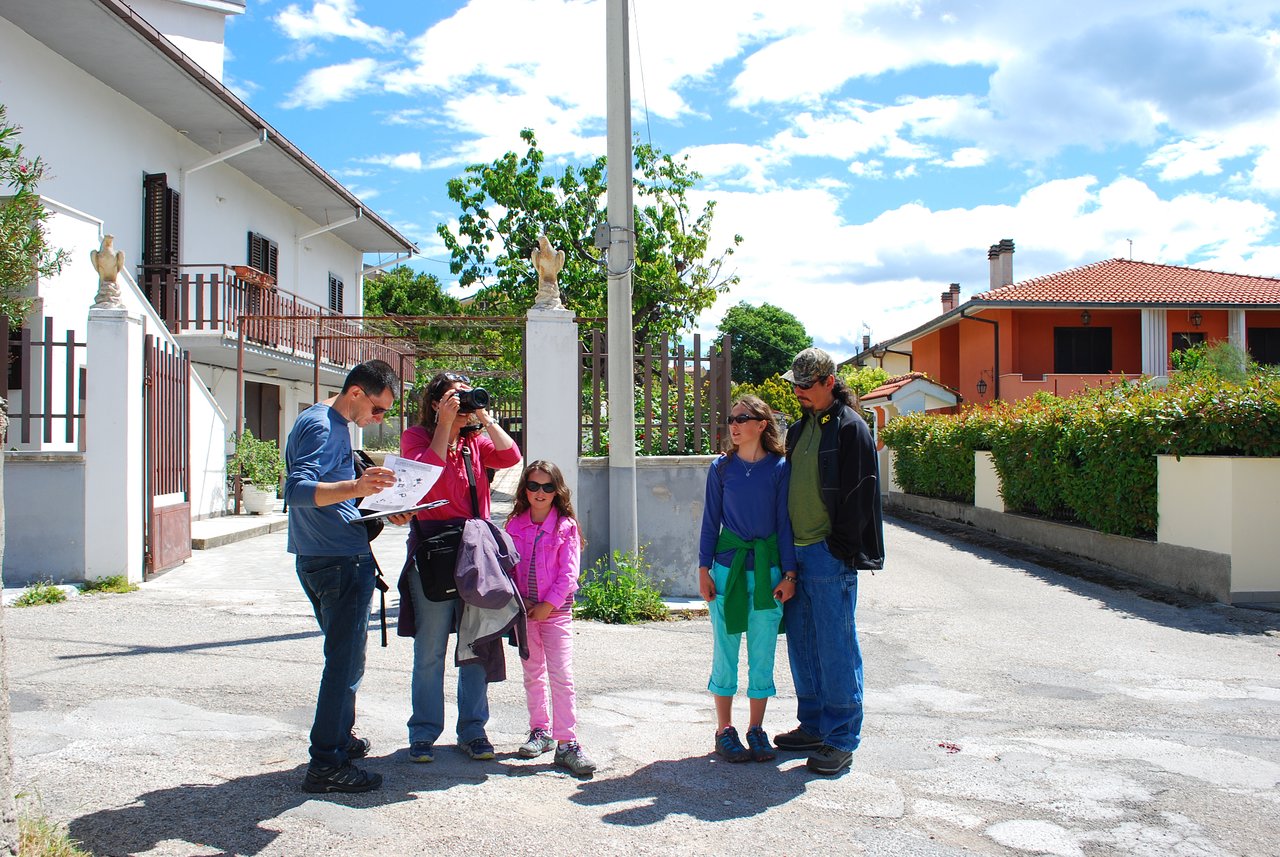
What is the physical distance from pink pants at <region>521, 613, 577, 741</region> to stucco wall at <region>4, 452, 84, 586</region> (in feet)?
20.7

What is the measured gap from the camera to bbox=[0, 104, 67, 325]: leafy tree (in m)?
9.10

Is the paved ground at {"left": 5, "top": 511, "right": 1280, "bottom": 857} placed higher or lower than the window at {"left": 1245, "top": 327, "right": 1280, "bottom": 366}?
lower

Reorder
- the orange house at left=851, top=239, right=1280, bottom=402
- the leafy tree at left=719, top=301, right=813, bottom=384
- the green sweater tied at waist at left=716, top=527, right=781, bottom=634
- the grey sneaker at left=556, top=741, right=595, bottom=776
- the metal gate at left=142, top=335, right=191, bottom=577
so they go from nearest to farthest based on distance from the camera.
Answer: the grey sneaker at left=556, top=741, right=595, bottom=776 → the green sweater tied at waist at left=716, top=527, right=781, bottom=634 → the metal gate at left=142, top=335, right=191, bottom=577 → the orange house at left=851, top=239, right=1280, bottom=402 → the leafy tree at left=719, top=301, right=813, bottom=384

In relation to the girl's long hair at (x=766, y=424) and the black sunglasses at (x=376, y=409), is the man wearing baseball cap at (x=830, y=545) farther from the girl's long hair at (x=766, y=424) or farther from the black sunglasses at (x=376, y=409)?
the black sunglasses at (x=376, y=409)

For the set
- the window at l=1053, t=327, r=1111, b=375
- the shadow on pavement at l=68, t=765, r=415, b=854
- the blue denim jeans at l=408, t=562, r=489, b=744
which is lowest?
the shadow on pavement at l=68, t=765, r=415, b=854

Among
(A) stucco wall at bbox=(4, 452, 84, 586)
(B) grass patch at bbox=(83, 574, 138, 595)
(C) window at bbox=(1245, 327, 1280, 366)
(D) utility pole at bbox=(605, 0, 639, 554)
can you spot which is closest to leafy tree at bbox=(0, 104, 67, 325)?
(A) stucco wall at bbox=(4, 452, 84, 586)

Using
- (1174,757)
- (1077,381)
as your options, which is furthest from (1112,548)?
(1077,381)

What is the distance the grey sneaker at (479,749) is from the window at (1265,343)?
104 ft

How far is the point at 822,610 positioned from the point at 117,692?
12.9 ft

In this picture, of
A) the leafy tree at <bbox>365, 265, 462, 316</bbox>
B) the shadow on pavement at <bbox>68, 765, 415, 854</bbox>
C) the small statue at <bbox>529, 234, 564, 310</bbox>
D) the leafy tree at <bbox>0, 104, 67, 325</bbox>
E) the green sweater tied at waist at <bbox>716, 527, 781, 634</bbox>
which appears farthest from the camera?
the leafy tree at <bbox>365, 265, 462, 316</bbox>

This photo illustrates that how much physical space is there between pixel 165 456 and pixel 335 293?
51.2 ft

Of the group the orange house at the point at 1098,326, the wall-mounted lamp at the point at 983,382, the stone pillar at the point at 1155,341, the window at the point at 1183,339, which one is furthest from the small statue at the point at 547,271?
the window at the point at 1183,339

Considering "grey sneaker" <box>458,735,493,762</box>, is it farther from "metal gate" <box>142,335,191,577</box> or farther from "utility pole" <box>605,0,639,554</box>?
"metal gate" <box>142,335,191,577</box>

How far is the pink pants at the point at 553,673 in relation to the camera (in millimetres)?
4328
